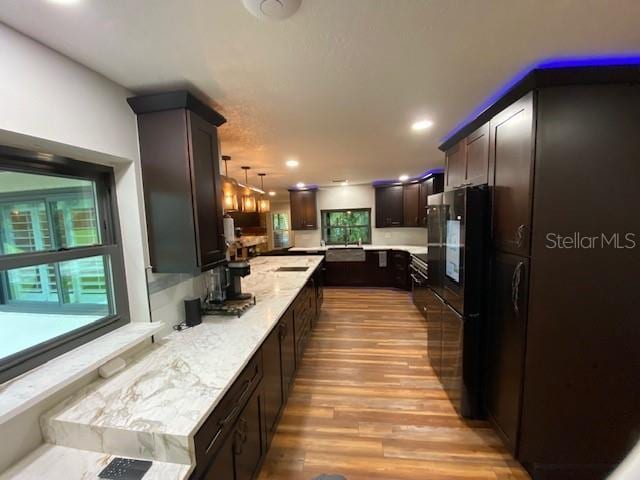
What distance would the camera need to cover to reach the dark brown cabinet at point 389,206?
581 centimetres

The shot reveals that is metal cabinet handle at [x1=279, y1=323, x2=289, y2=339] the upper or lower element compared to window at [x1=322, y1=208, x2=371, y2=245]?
lower

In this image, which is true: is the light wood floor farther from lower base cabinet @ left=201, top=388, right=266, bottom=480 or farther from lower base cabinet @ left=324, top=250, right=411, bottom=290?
lower base cabinet @ left=324, top=250, right=411, bottom=290

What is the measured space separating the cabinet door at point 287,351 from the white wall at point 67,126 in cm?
99

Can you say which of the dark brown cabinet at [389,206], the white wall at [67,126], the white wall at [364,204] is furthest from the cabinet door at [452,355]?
the white wall at [364,204]

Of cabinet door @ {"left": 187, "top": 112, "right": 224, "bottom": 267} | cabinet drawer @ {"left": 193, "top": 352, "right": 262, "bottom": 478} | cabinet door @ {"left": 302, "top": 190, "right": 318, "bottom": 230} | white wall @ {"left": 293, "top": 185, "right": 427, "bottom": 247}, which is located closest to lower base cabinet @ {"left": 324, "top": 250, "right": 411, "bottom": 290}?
white wall @ {"left": 293, "top": 185, "right": 427, "bottom": 247}

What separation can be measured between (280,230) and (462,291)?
7.99 metres

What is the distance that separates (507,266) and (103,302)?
252 centimetres

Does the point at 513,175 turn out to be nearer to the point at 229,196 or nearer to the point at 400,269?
the point at 229,196

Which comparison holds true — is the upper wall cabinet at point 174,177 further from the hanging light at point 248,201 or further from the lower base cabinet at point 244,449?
the hanging light at point 248,201

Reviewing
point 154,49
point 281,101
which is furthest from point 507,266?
point 154,49

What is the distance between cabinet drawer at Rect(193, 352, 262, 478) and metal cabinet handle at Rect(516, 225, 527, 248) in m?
1.71

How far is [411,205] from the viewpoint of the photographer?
5.66 metres

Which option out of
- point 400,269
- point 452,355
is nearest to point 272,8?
point 452,355

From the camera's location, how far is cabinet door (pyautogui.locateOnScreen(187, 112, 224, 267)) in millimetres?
1649
